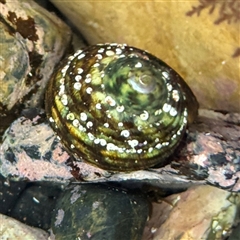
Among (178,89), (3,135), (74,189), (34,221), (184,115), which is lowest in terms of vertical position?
(34,221)

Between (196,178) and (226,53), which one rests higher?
(226,53)

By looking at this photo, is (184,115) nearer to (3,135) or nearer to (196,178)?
(196,178)

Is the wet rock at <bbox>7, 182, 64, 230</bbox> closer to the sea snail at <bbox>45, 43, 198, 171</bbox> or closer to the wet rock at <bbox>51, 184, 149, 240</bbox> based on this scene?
the wet rock at <bbox>51, 184, 149, 240</bbox>

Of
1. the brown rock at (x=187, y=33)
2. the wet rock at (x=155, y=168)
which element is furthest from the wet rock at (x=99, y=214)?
the brown rock at (x=187, y=33)

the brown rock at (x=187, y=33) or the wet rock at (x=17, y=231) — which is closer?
the brown rock at (x=187, y=33)

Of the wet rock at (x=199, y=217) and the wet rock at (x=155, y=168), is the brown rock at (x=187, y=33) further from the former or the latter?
the wet rock at (x=199, y=217)

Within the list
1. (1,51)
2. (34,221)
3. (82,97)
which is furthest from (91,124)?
(34,221)

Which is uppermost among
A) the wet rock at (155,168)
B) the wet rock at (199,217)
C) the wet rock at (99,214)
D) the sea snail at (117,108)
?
the sea snail at (117,108)
